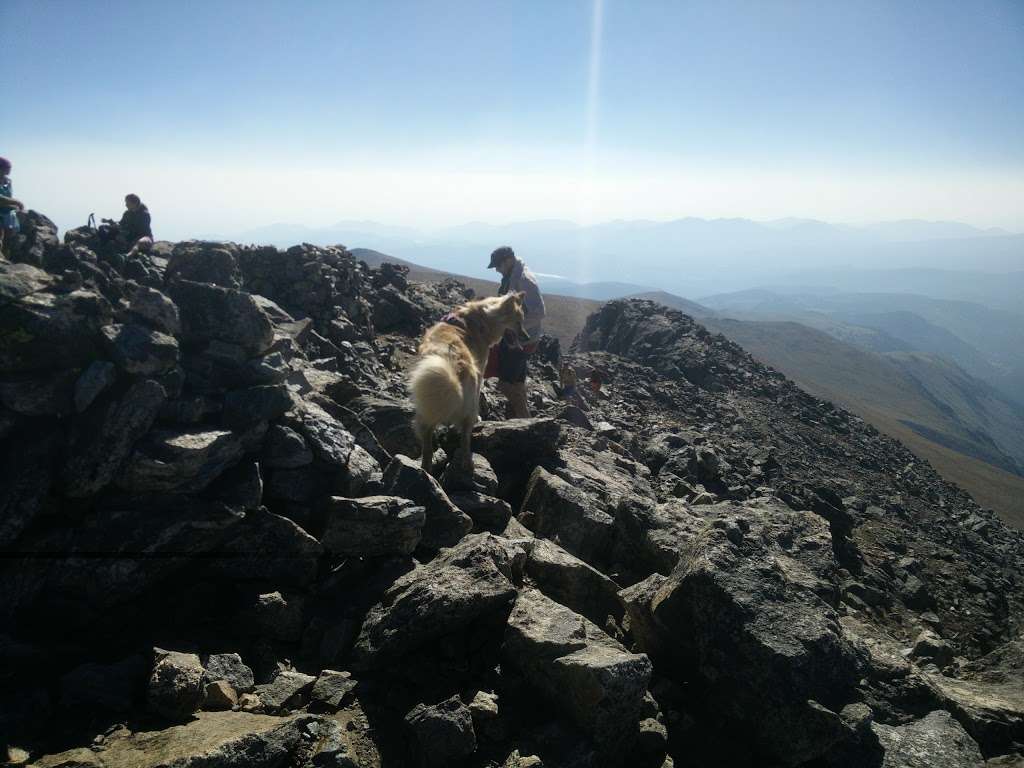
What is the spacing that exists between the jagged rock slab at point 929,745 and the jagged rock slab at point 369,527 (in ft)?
14.5

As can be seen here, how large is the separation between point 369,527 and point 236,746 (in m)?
2.07

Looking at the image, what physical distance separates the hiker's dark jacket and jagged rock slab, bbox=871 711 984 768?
16.5 meters

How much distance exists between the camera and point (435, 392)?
22.0 ft

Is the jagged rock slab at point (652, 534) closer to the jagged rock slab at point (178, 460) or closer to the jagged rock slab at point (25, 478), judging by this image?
the jagged rock slab at point (178, 460)

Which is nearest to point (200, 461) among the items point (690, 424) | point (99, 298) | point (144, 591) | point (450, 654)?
point (144, 591)

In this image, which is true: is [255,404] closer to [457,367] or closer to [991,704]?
[457,367]

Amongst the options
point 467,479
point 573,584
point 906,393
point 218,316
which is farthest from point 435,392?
point 906,393

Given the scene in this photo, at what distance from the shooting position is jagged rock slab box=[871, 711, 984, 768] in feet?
13.8

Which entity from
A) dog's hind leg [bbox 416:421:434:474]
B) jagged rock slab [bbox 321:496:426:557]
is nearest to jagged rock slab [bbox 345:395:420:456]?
dog's hind leg [bbox 416:421:434:474]

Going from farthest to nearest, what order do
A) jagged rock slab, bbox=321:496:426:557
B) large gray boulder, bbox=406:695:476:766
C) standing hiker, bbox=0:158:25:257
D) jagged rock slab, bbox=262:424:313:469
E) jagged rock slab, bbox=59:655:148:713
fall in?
1. standing hiker, bbox=0:158:25:257
2. jagged rock slab, bbox=262:424:313:469
3. jagged rock slab, bbox=321:496:426:557
4. large gray boulder, bbox=406:695:476:766
5. jagged rock slab, bbox=59:655:148:713

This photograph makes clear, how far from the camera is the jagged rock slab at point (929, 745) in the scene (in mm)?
4195

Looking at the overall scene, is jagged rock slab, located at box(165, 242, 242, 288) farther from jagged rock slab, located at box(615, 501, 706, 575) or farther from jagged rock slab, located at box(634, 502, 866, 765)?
jagged rock slab, located at box(634, 502, 866, 765)

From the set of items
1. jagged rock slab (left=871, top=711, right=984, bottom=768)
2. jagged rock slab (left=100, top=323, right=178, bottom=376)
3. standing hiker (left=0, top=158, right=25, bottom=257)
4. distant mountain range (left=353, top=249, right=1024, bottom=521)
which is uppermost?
standing hiker (left=0, top=158, right=25, bottom=257)

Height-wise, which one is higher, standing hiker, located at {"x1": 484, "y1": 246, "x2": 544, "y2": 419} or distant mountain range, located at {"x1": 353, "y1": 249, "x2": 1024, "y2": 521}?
standing hiker, located at {"x1": 484, "y1": 246, "x2": 544, "y2": 419}
